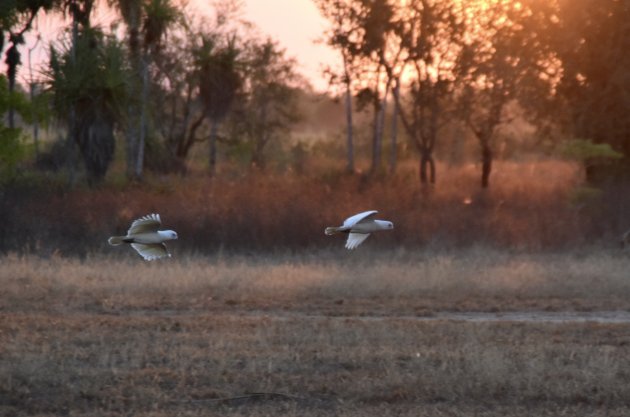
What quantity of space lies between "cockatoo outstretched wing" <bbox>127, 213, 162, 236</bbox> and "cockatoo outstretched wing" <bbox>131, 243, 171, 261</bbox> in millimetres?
174

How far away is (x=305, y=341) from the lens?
11273 mm

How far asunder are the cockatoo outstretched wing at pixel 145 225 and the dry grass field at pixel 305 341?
3.89ft

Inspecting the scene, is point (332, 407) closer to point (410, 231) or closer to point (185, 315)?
point (185, 315)

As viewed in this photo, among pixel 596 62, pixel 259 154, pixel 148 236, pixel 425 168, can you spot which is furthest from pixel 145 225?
pixel 259 154

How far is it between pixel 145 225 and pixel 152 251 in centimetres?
33

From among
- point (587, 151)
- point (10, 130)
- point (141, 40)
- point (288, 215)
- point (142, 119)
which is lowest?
point (288, 215)

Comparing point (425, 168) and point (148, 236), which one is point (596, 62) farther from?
point (148, 236)

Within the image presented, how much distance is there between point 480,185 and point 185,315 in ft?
64.3

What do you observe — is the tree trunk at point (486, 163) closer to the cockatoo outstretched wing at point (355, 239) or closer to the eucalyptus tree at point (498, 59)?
the eucalyptus tree at point (498, 59)

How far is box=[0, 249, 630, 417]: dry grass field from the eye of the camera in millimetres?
8977

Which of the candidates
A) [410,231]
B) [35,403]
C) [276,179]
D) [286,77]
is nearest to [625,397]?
[35,403]

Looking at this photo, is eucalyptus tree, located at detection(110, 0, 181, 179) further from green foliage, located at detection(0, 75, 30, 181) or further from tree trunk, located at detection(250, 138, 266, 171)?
tree trunk, located at detection(250, 138, 266, 171)

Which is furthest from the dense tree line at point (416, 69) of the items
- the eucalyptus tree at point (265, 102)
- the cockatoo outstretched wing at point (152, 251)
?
the cockatoo outstretched wing at point (152, 251)

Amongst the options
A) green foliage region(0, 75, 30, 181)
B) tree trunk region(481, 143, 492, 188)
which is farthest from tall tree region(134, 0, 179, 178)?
tree trunk region(481, 143, 492, 188)
